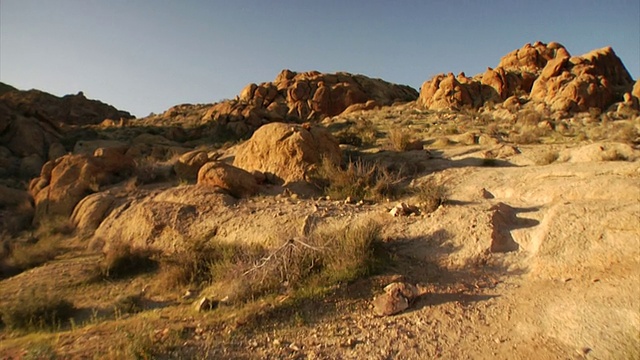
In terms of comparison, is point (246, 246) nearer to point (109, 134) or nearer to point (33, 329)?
point (33, 329)

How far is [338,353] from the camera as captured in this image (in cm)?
384

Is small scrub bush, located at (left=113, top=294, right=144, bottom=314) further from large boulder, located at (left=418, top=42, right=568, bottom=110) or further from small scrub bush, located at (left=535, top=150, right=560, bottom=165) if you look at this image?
large boulder, located at (left=418, top=42, right=568, bottom=110)

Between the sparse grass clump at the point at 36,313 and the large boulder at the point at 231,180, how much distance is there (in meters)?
4.09

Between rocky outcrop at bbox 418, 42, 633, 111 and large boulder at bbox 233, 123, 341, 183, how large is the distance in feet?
51.6

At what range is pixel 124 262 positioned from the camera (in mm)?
6965

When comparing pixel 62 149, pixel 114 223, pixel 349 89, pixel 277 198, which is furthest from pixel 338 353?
pixel 349 89

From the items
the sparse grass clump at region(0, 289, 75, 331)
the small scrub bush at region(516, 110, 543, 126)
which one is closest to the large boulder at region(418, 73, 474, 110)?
the small scrub bush at region(516, 110, 543, 126)

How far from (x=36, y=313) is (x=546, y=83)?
25994mm

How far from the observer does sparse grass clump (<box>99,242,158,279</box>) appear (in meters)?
6.75

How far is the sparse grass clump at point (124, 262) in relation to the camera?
22.2ft

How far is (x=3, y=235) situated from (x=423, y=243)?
9.95 metres

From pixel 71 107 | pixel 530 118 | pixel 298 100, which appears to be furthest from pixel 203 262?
pixel 71 107

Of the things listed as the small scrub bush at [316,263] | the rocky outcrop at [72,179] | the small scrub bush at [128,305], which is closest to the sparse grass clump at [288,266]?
the small scrub bush at [316,263]

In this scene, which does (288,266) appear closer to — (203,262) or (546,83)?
(203,262)
